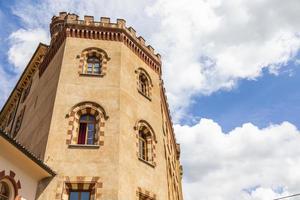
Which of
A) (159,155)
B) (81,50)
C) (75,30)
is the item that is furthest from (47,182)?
(75,30)

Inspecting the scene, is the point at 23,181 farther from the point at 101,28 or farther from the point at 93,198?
the point at 101,28

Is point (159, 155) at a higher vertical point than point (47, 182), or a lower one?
higher

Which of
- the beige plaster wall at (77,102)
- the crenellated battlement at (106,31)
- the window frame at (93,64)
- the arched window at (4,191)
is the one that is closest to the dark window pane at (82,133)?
the beige plaster wall at (77,102)

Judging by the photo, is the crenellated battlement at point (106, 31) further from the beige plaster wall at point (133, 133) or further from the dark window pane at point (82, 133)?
the dark window pane at point (82, 133)

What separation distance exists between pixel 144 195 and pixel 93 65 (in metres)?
8.56

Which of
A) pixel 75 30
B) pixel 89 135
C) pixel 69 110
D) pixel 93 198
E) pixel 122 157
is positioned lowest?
pixel 93 198

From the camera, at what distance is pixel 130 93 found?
19.2 m

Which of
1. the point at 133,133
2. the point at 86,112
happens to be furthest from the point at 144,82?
the point at 86,112

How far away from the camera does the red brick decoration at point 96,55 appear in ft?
63.8

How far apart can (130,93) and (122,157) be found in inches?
177

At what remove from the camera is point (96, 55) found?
2045cm

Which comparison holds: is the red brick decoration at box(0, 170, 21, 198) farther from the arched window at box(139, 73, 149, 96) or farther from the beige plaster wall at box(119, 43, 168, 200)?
the arched window at box(139, 73, 149, 96)

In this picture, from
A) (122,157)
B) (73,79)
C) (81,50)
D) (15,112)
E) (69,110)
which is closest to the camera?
(122,157)

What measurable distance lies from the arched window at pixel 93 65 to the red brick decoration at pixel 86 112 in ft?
9.04
